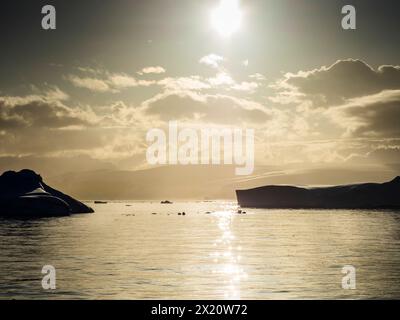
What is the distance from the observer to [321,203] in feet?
600

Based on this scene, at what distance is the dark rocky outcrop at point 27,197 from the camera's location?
124875mm

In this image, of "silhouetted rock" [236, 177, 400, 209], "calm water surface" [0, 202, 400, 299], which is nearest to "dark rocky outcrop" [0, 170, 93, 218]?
"calm water surface" [0, 202, 400, 299]

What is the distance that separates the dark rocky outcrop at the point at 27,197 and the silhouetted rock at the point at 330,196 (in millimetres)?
82698

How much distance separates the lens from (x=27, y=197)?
125m

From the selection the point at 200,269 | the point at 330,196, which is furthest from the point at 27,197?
the point at 330,196

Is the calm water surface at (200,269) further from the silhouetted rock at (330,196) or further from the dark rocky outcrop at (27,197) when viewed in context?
the silhouetted rock at (330,196)

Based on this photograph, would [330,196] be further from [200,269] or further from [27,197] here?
[200,269]

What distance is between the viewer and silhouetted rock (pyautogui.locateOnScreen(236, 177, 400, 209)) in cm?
16925

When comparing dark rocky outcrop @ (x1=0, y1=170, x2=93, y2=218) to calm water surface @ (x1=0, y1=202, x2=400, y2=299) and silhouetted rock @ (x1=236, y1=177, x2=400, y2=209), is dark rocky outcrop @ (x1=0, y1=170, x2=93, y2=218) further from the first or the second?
silhouetted rock @ (x1=236, y1=177, x2=400, y2=209)

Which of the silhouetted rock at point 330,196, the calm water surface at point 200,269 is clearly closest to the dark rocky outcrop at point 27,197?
the calm water surface at point 200,269

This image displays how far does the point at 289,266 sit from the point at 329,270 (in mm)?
3152

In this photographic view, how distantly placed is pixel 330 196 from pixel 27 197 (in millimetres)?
109523
